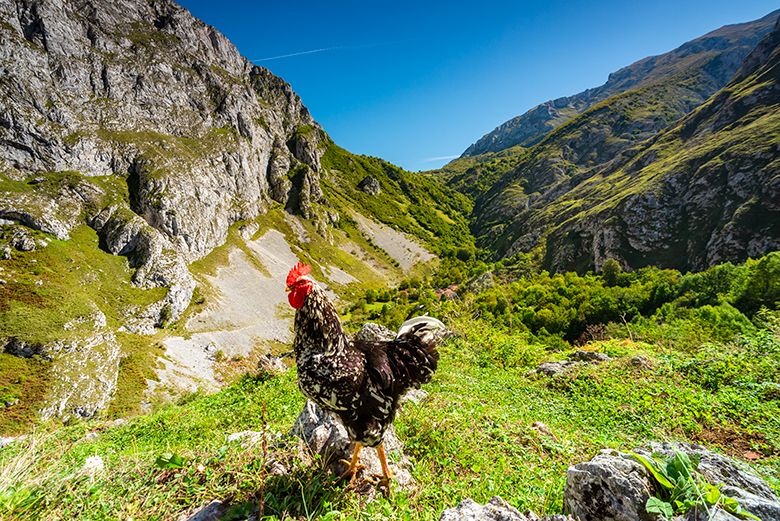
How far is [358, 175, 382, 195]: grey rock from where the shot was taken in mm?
190875

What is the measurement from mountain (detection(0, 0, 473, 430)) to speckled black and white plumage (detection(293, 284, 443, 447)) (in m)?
36.8

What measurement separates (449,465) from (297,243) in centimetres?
11728

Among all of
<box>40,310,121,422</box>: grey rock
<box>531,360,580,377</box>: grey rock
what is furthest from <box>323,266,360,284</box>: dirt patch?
<box>531,360,580,377</box>: grey rock

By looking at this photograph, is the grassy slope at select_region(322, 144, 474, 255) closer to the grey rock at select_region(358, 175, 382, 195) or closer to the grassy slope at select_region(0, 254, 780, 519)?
the grey rock at select_region(358, 175, 382, 195)

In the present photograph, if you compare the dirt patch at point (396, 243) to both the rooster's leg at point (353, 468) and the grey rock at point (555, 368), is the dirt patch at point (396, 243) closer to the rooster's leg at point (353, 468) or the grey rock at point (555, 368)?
the grey rock at point (555, 368)

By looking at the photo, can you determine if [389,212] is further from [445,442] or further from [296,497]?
[296,497]

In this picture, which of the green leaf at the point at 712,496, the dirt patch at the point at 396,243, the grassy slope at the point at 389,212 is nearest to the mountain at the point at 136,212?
the dirt patch at the point at 396,243

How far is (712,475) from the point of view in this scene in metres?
3.29

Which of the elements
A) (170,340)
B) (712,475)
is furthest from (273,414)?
(170,340)

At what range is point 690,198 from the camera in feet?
234

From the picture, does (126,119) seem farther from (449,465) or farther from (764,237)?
(764,237)

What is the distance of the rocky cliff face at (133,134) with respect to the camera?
67.4m

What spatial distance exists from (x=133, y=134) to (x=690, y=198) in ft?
473

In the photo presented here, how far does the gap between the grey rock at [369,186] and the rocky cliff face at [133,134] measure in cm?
6399
